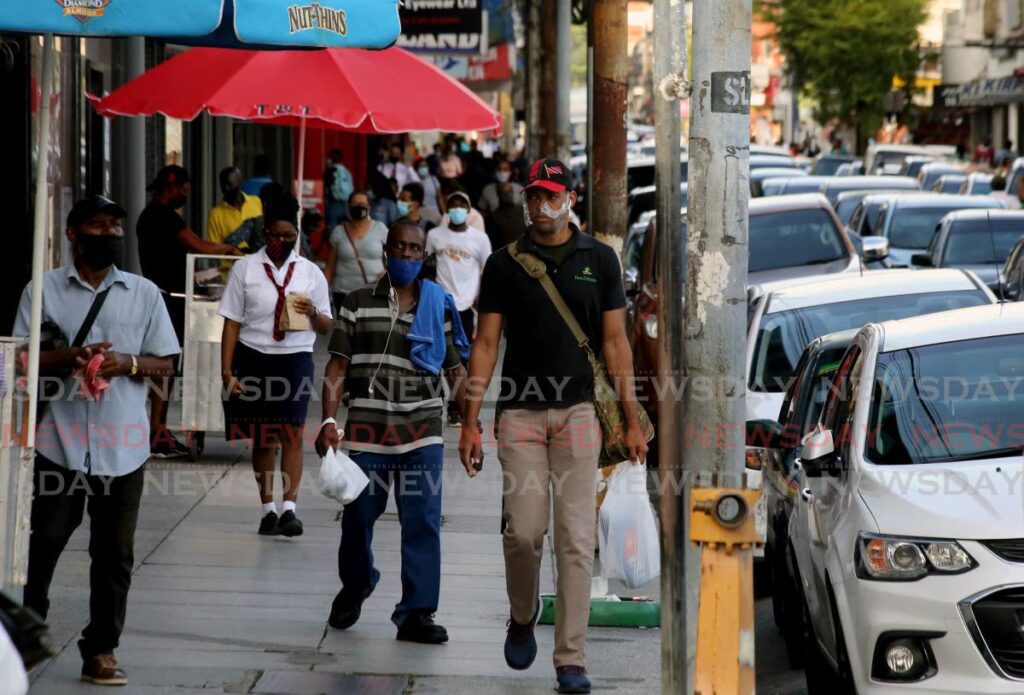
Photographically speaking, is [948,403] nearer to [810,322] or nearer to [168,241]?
[810,322]

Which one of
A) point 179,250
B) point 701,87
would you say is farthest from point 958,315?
point 179,250

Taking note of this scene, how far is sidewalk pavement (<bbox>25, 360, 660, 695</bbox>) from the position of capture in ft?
23.0

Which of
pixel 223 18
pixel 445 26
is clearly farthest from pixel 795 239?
pixel 445 26

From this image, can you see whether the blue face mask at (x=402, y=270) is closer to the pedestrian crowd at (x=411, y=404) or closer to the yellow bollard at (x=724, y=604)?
the pedestrian crowd at (x=411, y=404)

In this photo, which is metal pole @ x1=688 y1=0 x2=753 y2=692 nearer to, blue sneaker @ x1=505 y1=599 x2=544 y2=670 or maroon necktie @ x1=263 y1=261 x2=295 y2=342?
blue sneaker @ x1=505 y1=599 x2=544 y2=670

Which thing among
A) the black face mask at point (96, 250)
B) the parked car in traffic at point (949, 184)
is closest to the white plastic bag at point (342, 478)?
the black face mask at point (96, 250)

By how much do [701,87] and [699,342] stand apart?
0.86 m

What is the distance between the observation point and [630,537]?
281 inches

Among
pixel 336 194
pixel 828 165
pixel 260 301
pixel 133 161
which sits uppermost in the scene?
pixel 828 165

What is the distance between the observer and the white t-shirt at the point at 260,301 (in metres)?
9.97

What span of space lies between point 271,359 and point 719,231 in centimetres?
473

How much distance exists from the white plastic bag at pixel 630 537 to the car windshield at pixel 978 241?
11.4 meters

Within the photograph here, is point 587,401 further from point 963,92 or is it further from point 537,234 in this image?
point 963,92

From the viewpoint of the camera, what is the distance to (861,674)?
595 cm
